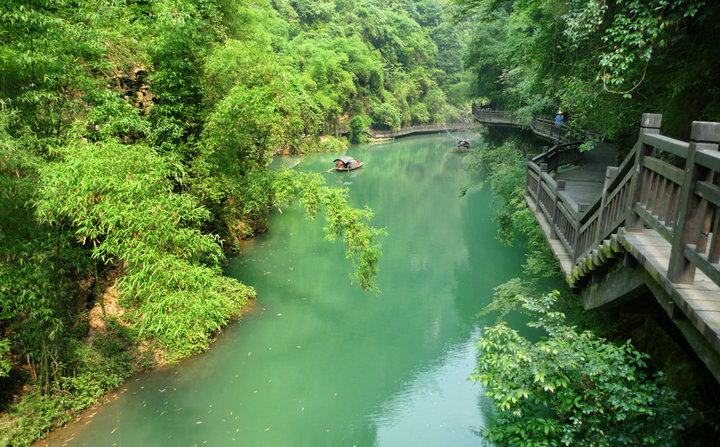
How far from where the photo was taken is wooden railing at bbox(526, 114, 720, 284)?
2.19 meters

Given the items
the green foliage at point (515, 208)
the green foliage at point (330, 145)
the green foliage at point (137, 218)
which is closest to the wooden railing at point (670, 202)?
the green foliage at point (515, 208)

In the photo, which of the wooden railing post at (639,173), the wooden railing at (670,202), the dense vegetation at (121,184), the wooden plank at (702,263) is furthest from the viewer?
the dense vegetation at (121,184)

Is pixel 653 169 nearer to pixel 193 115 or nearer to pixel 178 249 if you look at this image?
pixel 178 249

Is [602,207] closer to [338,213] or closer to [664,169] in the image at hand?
[664,169]

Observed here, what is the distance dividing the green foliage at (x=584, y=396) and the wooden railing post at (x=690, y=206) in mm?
1287

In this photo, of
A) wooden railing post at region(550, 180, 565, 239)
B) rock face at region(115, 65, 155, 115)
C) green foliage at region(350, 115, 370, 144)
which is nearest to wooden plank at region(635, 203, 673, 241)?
wooden railing post at region(550, 180, 565, 239)

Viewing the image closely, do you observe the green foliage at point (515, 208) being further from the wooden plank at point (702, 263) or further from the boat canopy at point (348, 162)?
the boat canopy at point (348, 162)

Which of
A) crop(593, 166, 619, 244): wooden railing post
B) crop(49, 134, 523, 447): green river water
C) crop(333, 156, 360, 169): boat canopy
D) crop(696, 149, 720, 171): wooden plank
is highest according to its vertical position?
crop(696, 149, 720, 171): wooden plank

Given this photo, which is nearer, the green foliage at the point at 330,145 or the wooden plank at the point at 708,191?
the wooden plank at the point at 708,191

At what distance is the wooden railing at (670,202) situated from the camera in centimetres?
219

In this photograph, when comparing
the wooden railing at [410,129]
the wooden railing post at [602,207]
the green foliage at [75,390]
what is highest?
the wooden railing post at [602,207]

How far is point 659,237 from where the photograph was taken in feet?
9.72

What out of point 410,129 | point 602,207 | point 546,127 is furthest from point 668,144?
point 410,129

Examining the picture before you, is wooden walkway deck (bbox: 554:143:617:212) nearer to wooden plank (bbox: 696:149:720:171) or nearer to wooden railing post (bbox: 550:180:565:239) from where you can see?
wooden railing post (bbox: 550:180:565:239)
